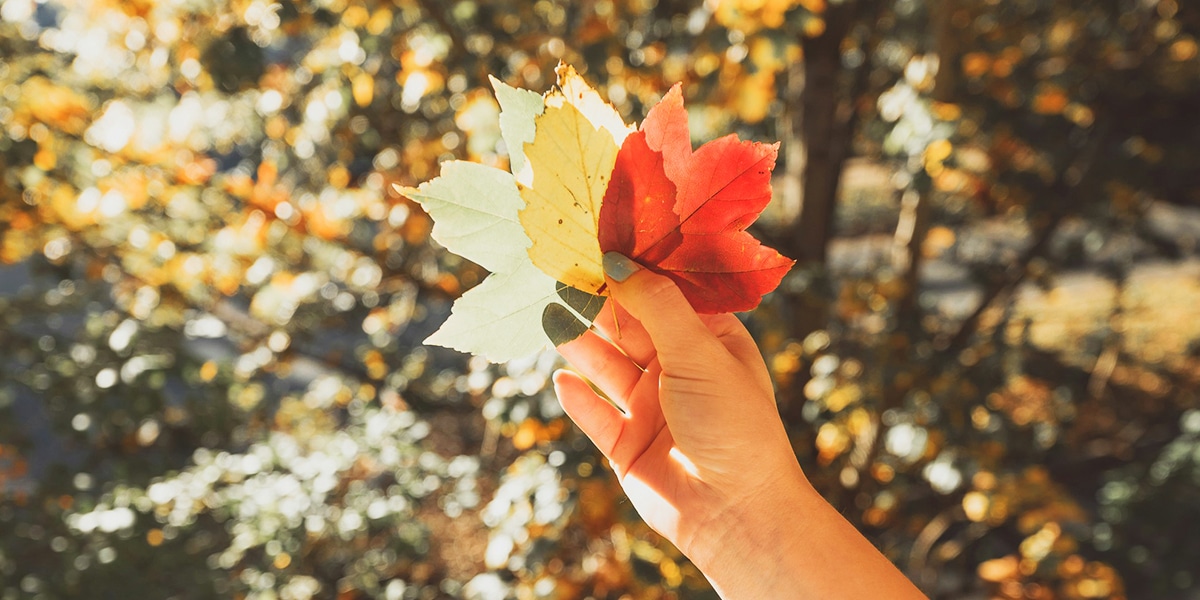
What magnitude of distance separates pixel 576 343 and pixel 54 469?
2.69m

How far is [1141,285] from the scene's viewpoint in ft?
17.9

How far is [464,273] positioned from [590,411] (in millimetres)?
1631

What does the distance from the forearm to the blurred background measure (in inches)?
25.1

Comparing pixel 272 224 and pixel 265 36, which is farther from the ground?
pixel 265 36

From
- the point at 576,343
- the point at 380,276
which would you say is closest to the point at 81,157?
the point at 380,276

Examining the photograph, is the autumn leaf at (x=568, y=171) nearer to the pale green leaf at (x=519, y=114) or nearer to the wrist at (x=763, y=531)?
the pale green leaf at (x=519, y=114)

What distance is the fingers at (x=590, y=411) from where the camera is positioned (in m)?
0.88

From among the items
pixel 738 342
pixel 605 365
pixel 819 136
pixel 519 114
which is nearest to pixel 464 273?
pixel 819 136

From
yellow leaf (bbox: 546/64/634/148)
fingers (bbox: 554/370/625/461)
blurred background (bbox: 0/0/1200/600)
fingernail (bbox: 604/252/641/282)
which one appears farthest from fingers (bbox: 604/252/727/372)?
blurred background (bbox: 0/0/1200/600)

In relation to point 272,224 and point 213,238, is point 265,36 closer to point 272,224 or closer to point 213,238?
point 272,224

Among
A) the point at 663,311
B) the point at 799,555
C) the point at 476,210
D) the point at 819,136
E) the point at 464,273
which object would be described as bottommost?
the point at 464,273

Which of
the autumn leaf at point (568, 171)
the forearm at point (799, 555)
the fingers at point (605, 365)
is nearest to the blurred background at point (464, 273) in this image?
the fingers at point (605, 365)

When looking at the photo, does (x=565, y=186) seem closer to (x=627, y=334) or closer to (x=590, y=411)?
(x=627, y=334)

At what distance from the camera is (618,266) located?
61 cm
